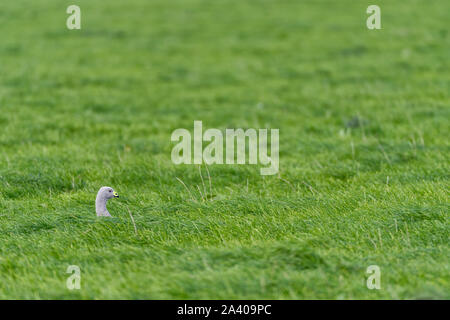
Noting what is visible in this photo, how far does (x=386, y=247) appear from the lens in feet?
16.0

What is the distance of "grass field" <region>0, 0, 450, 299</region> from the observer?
449 centimetres

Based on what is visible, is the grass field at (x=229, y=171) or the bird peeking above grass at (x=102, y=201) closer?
the grass field at (x=229, y=171)

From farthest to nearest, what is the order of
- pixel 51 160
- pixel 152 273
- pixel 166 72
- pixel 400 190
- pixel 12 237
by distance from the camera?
pixel 166 72, pixel 51 160, pixel 400 190, pixel 12 237, pixel 152 273

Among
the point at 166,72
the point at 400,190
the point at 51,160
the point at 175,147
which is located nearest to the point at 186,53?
the point at 166,72

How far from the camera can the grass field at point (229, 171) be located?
4488 millimetres

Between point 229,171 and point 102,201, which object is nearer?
point 102,201

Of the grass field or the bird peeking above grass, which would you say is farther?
the bird peeking above grass

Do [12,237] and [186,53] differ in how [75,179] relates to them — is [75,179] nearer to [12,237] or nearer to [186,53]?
[12,237]

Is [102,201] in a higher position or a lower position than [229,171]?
lower

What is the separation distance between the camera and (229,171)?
7062mm

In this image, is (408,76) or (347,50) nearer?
(408,76)
